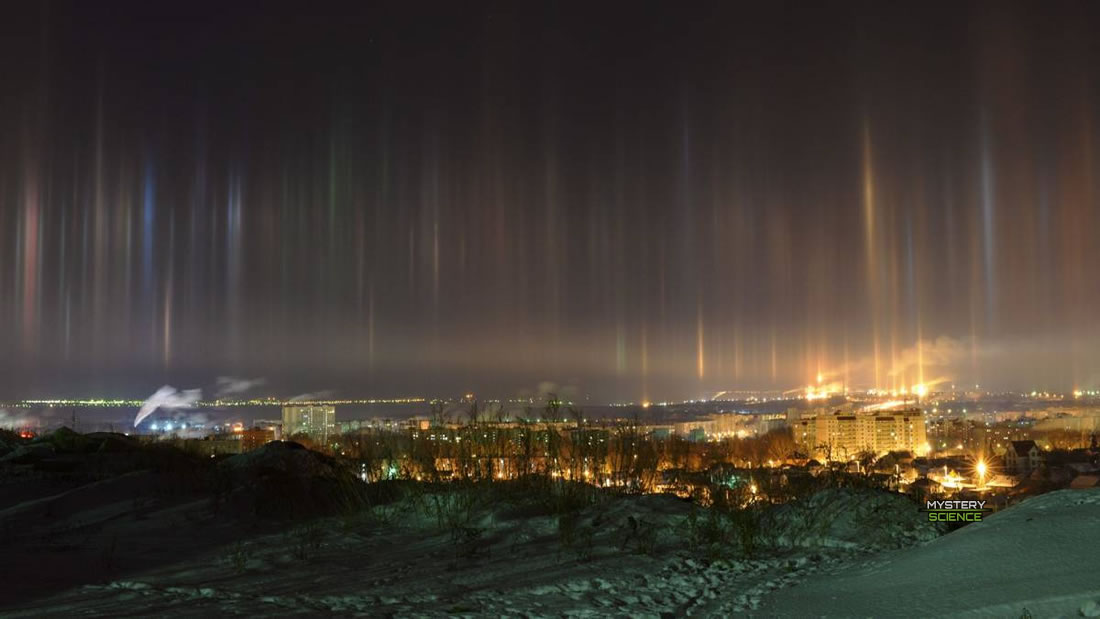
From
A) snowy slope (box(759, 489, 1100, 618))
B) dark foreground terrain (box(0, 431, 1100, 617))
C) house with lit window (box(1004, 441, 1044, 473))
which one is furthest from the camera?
house with lit window (box(1004, 441, 1044, 473))

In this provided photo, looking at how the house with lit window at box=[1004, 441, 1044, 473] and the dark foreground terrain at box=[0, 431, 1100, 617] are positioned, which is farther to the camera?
the house with lit window at box=[1004, 441, 1044, 473]

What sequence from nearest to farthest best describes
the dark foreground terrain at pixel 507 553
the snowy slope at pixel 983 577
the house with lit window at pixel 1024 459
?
the snowy slope at pixel 983 577 < the dark foreground terrain at pixel 507 553 < the house with lit window at pixel 1024 459

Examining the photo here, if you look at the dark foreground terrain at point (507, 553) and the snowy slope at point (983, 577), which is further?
the dark foreground terrain at point (507, 553)

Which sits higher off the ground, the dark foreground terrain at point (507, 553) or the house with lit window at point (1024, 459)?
the dark foreground terrain at point (507, 553)

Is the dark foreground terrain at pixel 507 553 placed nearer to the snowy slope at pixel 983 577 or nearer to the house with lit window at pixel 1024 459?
the snowy slope at pixel 983 577

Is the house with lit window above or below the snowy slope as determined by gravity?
below

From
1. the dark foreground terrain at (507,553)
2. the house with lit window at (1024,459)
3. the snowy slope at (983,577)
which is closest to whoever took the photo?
the snowy slope at (983,577)

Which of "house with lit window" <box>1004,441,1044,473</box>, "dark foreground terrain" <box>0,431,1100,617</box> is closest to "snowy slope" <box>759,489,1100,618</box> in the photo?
A: "dark foreground terrain" <box>0,431,1100,617</box>

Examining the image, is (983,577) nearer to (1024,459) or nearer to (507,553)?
(507,553)

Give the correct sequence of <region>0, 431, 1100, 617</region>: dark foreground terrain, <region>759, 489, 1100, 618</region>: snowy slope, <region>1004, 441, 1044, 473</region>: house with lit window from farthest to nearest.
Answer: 1. <region>1004, 441, 1044, 473</region>: house with lit window
2. <region>0, 431, 1100, 617</region>: dark foreground terrain
3. <region>759, 489, 1100, 618</region>: snowy slope

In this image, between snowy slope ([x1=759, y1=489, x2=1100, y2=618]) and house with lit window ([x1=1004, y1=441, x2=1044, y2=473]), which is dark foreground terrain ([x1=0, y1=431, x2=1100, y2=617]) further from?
house with lit window ([x1=1004, y1=441, x2=1044, y2=473])

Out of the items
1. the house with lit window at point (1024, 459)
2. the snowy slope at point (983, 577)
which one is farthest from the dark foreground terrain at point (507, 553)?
the house with lit window at point (1024, 459)
